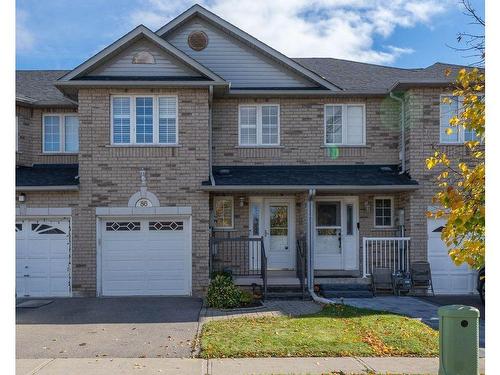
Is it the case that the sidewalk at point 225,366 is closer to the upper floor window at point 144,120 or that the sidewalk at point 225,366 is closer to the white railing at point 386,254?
the white railing at point 386,254

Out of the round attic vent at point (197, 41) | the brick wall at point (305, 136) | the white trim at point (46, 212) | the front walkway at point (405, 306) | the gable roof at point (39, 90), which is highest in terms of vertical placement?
the round attic vent at point (197, 41)

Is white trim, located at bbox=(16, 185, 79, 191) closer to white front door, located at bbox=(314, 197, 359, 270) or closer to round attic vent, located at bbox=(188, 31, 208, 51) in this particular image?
round attic vent, located at bbox=(188, 31, 208, 51)

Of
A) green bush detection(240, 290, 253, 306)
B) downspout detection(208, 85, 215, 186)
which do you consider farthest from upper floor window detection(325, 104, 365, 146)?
green bush detection(240, 290, 253, 306)

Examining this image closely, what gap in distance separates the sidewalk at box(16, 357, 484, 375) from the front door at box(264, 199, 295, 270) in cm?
782

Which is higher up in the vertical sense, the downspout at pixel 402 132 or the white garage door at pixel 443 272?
the downspout at pixel 402 132

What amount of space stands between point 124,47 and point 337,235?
832 centimetres

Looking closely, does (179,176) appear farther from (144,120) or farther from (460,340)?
(460,340)

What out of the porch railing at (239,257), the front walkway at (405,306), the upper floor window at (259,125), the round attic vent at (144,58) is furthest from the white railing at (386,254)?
the round attic vent at (144,58)

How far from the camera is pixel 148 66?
14.7m

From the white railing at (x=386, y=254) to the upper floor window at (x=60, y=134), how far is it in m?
9.61

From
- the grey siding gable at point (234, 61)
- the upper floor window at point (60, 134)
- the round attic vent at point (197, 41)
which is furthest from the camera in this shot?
the round attic vent at point (197, 41)

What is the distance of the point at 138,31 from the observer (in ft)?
47.5

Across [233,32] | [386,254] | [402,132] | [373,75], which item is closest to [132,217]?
[233,32]

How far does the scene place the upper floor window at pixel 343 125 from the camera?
1622 centimetres
